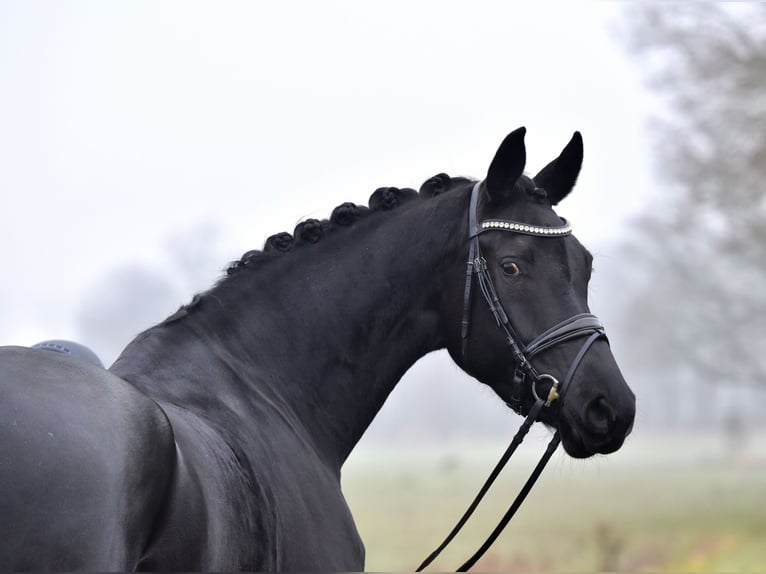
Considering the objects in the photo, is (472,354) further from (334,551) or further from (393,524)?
(393,524)

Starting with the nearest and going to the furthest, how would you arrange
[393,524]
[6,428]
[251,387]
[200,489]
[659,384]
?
1. [6,428]
2. [200,489]
3. [251,387]
4. [393,524]
5. [659,384]

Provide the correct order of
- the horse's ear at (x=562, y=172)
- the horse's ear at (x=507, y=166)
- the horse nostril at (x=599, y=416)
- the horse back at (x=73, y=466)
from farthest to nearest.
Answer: the horse's ear at (x=562, y=172) < the horse's ear at (x=507, y=166) < the horse nostril at (x=599, y=416) < the horse back at (x=73, y=466)

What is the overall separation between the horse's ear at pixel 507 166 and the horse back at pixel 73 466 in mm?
1959

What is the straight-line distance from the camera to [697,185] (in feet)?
58.6

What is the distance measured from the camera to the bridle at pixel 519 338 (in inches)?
152

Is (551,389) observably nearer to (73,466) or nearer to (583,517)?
(73,466)

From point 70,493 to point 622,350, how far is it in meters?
50.2

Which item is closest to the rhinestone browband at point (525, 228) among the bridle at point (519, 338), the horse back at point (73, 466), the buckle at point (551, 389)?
the bridle at point (519, 338)

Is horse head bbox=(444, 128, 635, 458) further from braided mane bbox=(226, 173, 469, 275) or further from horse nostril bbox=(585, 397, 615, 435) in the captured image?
braided mane bbox=(226, 173, 469, 275)

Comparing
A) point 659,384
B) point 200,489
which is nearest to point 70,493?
point 200,489

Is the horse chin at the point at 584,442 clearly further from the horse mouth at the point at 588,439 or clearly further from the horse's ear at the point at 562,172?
the horse's ear at the point at 562,172

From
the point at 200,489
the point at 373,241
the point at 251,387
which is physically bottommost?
the point at 200,489

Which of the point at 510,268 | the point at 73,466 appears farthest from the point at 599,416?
the point at 73,466

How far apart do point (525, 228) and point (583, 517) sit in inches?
728
